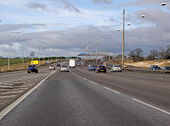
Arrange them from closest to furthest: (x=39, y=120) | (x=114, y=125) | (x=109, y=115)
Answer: (x=114, y=125), (x=39, y=120), (x=109, y=115)

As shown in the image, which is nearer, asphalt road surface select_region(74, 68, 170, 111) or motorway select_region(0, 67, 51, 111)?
asphalt road surface select_region(74, 68, 170, 111)

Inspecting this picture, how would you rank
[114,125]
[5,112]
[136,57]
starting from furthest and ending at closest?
[136,57], [5,112], [114,125]

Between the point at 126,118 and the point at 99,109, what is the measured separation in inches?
82.6

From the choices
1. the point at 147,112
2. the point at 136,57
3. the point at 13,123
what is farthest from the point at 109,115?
the point at 136,57

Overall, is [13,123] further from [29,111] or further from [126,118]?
[126,118]

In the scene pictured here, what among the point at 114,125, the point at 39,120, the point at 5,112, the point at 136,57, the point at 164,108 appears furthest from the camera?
the point at 136,57

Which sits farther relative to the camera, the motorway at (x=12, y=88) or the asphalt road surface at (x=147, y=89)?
the motorway at (x=12, y=88)

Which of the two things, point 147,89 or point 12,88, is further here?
point 12,88

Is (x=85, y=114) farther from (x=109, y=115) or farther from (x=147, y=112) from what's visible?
(x=147, y=112)

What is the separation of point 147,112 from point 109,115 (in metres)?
1.51

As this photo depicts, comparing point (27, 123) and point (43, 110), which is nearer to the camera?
point (27, 123)

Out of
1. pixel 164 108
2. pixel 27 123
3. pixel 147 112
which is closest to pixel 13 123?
pixel 27 123

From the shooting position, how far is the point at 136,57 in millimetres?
152000

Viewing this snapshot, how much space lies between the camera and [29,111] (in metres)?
11.1
